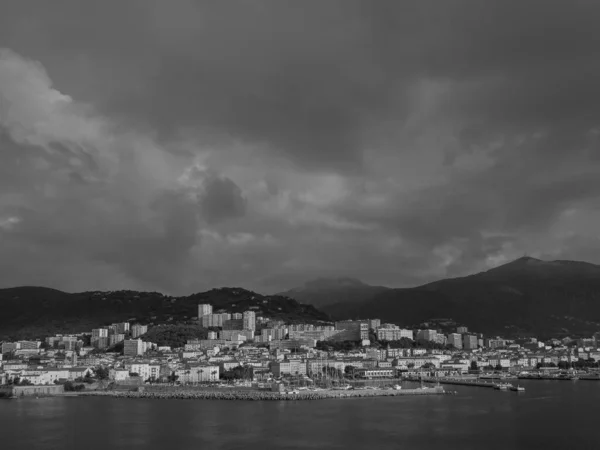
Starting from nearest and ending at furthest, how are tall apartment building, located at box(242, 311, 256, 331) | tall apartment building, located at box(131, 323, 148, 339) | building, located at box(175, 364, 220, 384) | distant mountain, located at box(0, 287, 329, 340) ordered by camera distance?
building, located at box(175, 364, 220, 384), tall apartment building, located at box(131, 323, 148, 339), tall apartment building, located at box(242, 311, 256, 331), distant mountain, located at box(0, 287, 329, 340)

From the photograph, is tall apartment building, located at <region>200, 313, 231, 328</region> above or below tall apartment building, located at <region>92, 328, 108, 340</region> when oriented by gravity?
above

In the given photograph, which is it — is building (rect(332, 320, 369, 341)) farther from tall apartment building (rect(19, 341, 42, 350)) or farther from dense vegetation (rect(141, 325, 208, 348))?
tall apartment building (rect(19, 341, 42, 350))

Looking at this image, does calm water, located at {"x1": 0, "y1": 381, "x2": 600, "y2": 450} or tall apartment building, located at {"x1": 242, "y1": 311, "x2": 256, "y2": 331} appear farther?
tall apartment building, located at {"x1": 242, "y1": 311, "x2": 256, "y2": 331}

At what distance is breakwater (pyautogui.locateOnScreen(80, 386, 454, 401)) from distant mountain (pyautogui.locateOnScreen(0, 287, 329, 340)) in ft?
144

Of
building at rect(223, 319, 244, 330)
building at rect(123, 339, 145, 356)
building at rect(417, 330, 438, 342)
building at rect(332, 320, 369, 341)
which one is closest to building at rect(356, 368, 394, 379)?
building at rect(332, 320, 369, 341)

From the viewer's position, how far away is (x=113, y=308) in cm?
9050

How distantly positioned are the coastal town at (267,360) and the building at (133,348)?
0.36 ft

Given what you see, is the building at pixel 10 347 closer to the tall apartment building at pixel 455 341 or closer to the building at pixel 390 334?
the building at pixel 390 334

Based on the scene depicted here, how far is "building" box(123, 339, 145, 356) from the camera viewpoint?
54031mm

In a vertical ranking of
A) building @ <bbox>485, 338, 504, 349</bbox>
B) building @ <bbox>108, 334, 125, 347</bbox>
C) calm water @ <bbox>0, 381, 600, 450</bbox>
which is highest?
building @ <bbox>108, 334, 125, 347</bbox>

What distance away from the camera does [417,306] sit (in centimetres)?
13338

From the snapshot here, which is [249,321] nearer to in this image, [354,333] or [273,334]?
[273,334]

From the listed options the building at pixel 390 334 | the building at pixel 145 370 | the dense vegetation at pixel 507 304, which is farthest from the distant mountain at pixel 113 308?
the building at pixel 145 370

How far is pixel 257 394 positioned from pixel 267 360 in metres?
14.8
